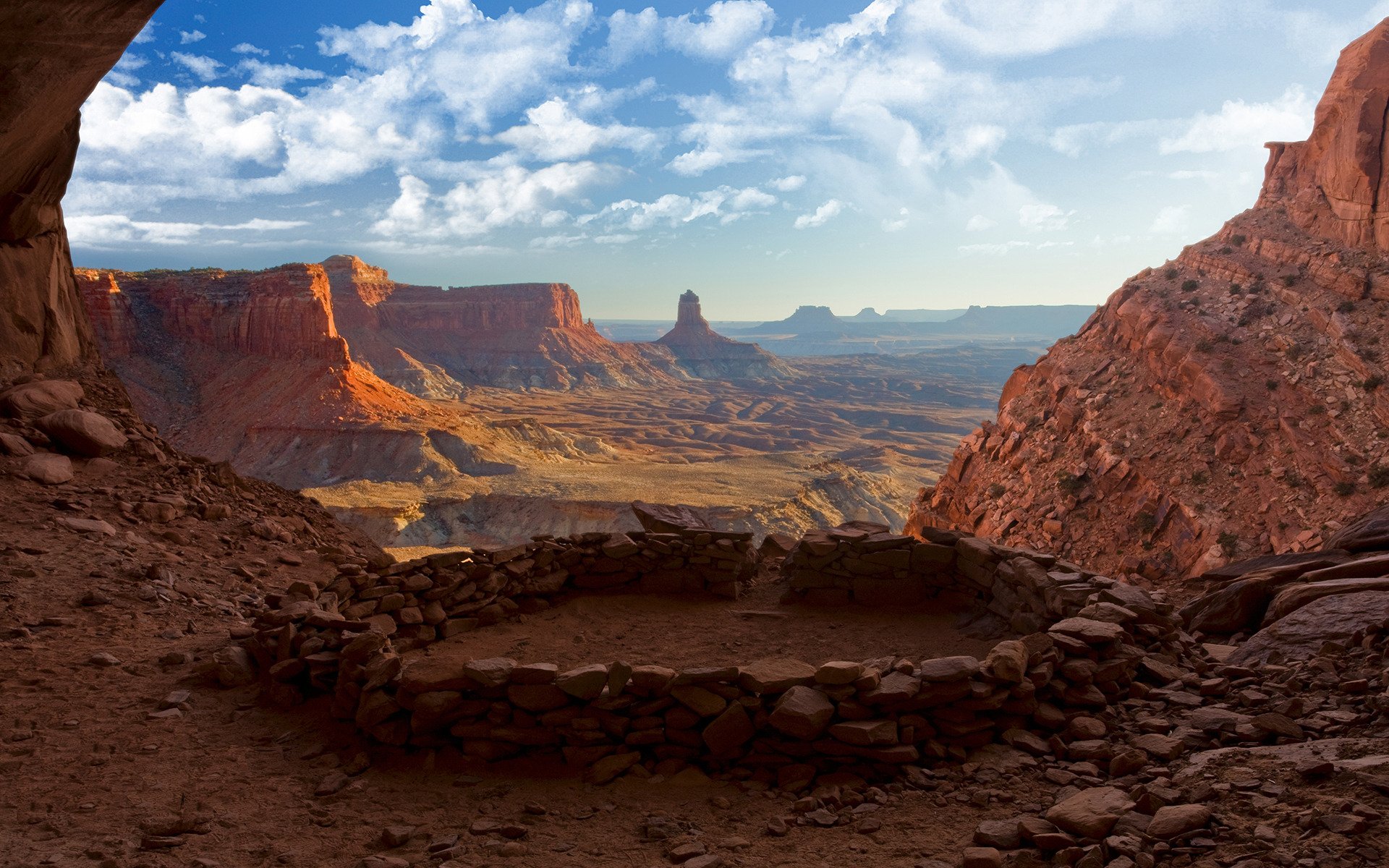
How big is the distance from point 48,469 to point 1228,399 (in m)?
30.2

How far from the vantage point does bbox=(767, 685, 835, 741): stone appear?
20.7ft

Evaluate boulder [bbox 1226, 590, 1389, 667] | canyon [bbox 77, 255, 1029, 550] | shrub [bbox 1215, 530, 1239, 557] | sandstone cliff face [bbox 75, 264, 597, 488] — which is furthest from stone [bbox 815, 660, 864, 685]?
sandstone cliff face [bbox 75, 264, 597, 488]

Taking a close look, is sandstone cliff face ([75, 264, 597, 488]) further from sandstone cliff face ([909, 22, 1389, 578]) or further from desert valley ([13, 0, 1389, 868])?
desert valley ([13, 0, 1389, 868])

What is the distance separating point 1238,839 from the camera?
14.2ft

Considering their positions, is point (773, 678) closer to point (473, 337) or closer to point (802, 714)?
point (802, 714)

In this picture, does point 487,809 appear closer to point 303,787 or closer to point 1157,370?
point 303,787

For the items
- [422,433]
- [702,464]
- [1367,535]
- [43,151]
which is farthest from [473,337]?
[1367,535]

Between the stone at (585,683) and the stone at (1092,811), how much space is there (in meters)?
3.59

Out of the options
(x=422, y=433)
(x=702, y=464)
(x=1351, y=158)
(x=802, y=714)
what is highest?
(x=1351, y=158)

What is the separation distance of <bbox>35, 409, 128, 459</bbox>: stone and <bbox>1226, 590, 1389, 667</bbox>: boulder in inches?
623

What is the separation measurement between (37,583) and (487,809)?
7.06m

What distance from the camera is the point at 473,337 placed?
500ft

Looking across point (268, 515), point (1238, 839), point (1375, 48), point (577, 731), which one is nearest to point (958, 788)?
point (1238, 839)

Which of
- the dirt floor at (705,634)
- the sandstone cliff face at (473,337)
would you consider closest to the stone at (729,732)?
the dirt floor at (705,634)
